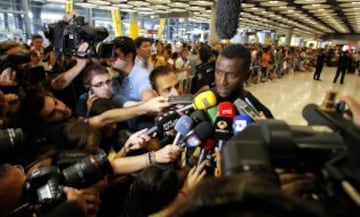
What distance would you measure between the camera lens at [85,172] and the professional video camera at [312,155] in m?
0.72

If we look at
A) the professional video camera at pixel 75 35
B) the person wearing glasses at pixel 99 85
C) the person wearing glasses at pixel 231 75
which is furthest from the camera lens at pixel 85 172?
the professional video camera at pixel 75 35

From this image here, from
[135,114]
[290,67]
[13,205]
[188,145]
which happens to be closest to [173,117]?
[188,145]

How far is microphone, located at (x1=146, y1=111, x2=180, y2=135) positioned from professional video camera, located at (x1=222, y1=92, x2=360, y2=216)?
0.80m

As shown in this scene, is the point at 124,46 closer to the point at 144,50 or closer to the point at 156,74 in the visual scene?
the point at 156,74

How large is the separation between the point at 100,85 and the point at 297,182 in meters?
1.57

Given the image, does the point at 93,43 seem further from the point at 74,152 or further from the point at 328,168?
the point at 328,168

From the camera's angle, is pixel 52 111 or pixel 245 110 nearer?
pixel 245 110

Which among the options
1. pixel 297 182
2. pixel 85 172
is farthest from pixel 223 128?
pixel 297 182

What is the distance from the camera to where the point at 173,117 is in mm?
1369

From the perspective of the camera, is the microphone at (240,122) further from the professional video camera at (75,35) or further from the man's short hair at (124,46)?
the man's short hair at (124,46)

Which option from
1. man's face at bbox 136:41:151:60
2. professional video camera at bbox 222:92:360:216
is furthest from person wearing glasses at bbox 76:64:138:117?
professional video camera at bbox 222:92:360:216

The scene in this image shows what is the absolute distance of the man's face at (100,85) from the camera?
1.93 metres

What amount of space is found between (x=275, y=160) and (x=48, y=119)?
4.92ft

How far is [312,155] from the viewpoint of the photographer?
1.74 ft
